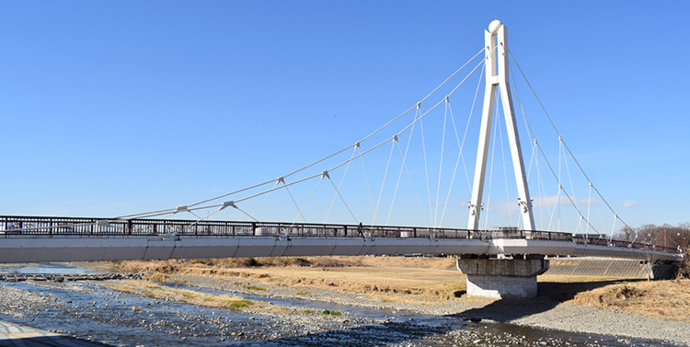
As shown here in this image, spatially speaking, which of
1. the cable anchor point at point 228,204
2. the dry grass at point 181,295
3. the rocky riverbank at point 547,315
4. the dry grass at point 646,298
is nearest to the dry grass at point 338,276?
the rocky riverbank at point 547,315

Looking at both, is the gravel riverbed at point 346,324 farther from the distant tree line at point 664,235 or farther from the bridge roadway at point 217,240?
the distant tree line at point 664,235

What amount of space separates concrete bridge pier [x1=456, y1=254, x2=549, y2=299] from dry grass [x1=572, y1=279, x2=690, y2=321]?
3.77 m

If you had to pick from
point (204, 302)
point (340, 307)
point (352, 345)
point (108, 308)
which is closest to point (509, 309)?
point (340, 307)

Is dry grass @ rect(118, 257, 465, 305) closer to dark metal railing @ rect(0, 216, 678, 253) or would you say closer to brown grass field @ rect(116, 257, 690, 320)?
brown grass field @ rect(116, 257, 690, 320)

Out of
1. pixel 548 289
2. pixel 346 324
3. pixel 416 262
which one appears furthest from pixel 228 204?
pixel 416 262

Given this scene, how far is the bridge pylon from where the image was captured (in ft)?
140

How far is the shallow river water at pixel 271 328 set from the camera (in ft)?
87.4

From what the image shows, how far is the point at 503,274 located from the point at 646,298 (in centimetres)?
1070

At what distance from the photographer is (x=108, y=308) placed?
1537 inches

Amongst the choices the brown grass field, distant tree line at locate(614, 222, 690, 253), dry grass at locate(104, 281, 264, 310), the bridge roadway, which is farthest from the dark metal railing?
distant tree line at locate(614, 222, 690, 253)

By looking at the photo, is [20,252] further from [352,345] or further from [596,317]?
[596,317]

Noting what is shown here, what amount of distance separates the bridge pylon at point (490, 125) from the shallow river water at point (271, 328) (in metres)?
11.7

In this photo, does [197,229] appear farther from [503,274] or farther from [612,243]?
[612,243]

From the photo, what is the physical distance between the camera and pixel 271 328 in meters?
30.2
